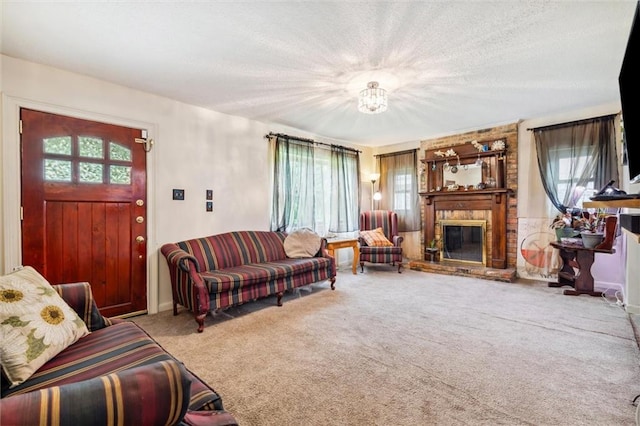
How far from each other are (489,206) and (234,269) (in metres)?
4.18

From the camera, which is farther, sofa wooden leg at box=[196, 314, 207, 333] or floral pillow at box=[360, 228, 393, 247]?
floral pillow at box=[360, 228, 393, 247]

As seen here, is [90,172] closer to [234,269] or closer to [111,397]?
[234,269]

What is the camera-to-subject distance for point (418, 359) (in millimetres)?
2242

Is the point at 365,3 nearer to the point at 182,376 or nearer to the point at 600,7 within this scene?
the point at 600,7

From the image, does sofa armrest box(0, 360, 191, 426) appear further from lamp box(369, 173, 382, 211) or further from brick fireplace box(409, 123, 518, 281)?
lamp box(369, 173, 382, 211)

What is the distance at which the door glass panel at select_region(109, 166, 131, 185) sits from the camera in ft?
10.3

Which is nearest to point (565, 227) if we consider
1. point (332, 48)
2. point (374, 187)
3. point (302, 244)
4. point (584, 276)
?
point (584, 276)

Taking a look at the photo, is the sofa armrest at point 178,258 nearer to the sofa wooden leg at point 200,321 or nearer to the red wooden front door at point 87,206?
the red wooden front door at point 87,206

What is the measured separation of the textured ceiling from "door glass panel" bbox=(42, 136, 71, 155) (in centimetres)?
67

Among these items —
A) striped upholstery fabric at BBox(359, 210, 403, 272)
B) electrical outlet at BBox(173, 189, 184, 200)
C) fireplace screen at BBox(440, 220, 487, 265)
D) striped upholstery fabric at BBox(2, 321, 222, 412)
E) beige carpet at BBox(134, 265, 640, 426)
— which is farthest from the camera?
striped upholstery fabric at BBox(359, 210, 403, 272)

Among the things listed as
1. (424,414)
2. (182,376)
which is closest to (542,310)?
(424,414)

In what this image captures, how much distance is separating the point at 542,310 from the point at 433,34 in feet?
10.0

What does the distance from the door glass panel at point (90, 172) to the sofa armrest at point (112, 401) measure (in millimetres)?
2879

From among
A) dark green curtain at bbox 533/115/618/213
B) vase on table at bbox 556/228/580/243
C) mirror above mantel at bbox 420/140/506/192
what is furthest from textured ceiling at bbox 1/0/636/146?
vase on table at bbox 556/228/580/243
